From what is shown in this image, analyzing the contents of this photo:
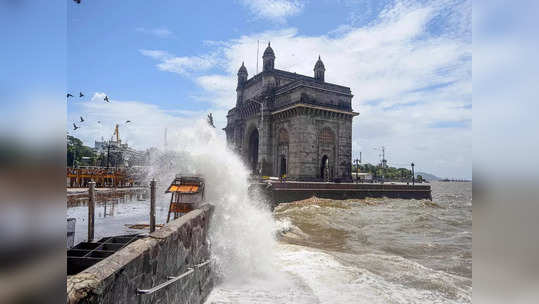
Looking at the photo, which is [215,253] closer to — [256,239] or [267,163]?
[256,239]

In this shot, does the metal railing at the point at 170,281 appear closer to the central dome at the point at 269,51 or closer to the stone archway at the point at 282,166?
the stone archway at the point at 282,166

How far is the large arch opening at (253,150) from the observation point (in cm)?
4384

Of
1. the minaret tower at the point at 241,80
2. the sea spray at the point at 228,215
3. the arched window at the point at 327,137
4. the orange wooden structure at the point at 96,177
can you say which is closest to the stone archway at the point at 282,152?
the arched window at the point at 327,137

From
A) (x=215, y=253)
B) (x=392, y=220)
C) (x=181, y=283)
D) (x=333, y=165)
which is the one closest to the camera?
(x=181, y=283)

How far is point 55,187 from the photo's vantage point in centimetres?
105

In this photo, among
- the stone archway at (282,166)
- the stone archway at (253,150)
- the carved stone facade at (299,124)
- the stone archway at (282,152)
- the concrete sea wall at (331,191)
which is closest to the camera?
the concrete sea wall at (331,191)

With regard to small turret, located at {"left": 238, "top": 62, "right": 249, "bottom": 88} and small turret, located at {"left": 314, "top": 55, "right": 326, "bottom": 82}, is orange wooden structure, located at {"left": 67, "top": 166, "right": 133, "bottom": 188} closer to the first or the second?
small turret, located at {"left": 238, "top": 62, "right": 249, "bottom": 88}

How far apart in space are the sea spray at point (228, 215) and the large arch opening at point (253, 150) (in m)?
31.2

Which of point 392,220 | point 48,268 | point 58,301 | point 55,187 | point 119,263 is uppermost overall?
point 55,187

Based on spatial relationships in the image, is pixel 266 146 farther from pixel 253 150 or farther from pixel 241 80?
pixel 241 80

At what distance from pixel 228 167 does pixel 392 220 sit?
1443cm

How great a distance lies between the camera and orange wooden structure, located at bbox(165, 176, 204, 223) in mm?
9148

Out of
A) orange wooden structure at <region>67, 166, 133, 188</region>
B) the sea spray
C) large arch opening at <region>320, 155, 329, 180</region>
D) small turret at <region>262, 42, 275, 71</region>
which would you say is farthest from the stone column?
the sea spray

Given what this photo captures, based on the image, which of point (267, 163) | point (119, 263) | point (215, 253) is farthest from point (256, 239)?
point (267, 163)
